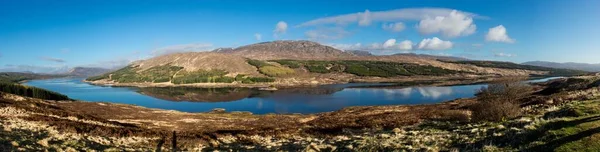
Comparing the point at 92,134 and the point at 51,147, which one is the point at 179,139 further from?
the point at 51,147

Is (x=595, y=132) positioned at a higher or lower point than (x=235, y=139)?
higher

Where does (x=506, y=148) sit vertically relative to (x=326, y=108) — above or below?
above

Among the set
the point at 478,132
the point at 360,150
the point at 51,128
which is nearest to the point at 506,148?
the point at 478,132

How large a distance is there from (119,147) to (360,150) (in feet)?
65.4

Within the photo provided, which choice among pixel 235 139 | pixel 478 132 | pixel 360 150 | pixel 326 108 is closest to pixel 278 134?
pixel 235 139

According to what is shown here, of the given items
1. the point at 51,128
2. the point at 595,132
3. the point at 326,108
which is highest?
the point at 595,132

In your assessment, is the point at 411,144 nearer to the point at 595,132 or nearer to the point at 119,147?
the point at 595,132

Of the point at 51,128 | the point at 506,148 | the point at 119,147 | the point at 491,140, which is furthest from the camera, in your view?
the point at 51,128

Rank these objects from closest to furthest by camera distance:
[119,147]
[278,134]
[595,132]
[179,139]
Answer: [595,132]
[119,147]
[179,139]
[278,134]

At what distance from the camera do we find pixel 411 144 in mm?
22656

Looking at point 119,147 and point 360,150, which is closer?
point 360,150

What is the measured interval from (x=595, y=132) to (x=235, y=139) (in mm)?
29642

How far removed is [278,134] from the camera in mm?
40500

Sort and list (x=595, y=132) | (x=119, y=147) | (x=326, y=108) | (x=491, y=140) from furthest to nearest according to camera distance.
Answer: (x=326, y=108), (x=119, y=147), (x=491, y=140), (x=595, y=132)
